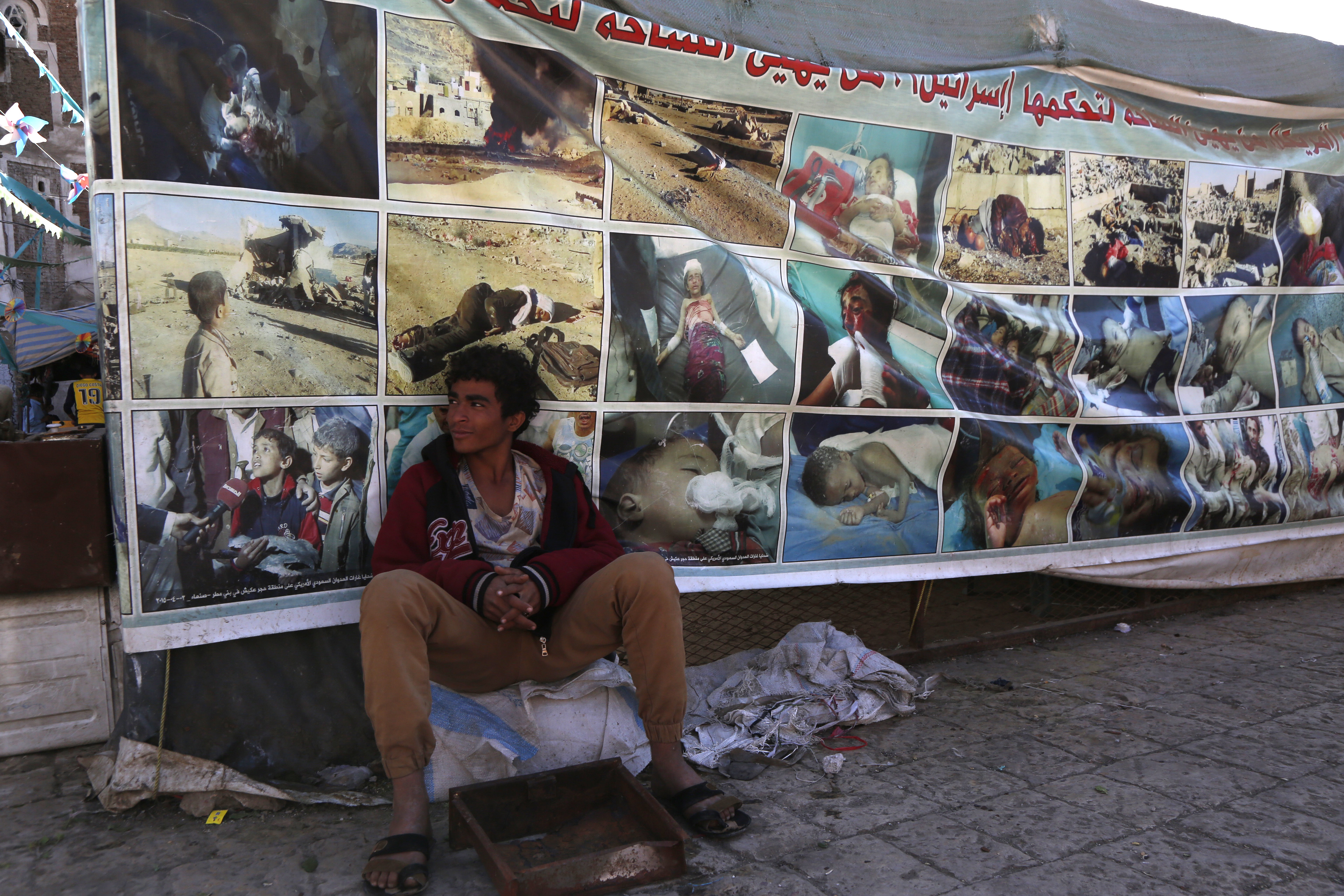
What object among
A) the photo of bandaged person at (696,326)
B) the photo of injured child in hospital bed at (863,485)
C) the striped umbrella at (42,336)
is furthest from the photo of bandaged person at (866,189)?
the striped umbrella at (42,336)

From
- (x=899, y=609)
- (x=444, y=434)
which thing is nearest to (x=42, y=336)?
(x=444, y=434)

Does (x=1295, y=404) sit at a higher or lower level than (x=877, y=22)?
lower

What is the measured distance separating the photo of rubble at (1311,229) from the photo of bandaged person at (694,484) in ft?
8.44

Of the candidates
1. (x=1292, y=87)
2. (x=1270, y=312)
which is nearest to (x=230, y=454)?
(x=1270, y=312)

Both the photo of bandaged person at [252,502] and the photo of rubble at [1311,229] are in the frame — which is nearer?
the photo of bandaged person at [252,502]

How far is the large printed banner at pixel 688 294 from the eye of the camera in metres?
→ 2.05

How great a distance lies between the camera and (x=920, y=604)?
3113 mm

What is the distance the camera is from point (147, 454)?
2.02 metres

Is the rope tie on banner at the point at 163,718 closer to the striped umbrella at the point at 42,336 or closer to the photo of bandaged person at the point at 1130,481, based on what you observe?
the photo of bandaged person at the point at 1130,481

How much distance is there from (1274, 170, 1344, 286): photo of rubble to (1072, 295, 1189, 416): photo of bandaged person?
2.31 feet

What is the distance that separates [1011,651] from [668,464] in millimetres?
1648

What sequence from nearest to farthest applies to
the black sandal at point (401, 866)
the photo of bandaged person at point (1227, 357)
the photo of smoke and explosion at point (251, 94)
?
the black sandal at point (401, 866) → the photo of smoke and explosion at point (251, 94) → the photo of bandaged person at point (1227, 357)

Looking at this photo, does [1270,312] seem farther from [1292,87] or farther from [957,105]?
[957,105]

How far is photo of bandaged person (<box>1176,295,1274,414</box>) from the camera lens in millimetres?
3453
